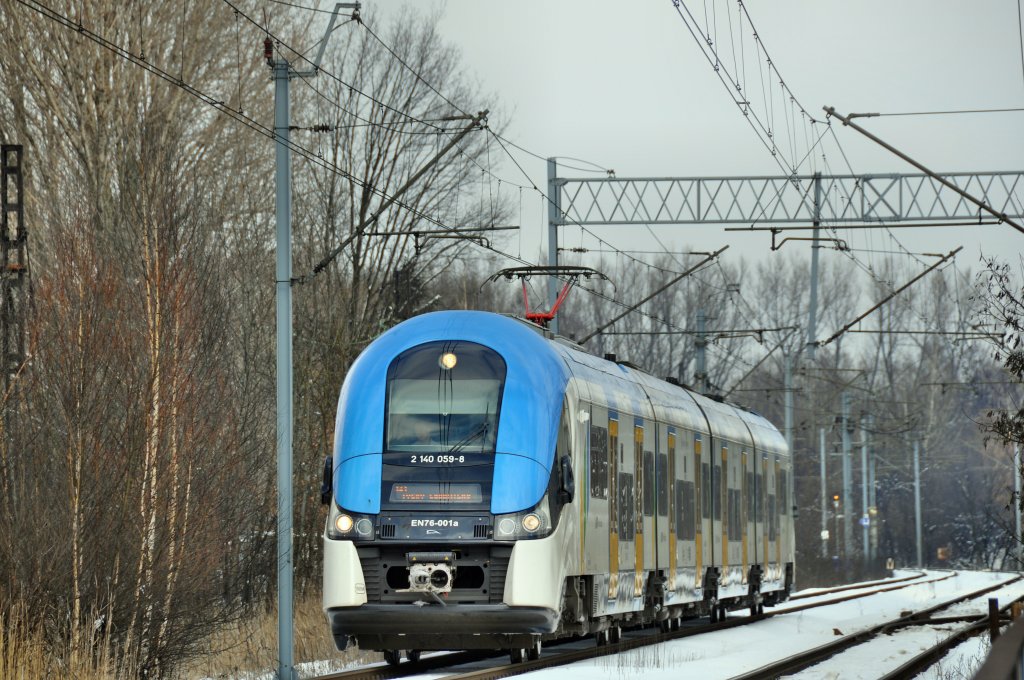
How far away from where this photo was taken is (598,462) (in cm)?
1962

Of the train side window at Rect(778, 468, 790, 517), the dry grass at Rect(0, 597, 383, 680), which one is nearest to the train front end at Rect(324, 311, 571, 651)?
the dry grass at Rect(0, 597, 383, 680)

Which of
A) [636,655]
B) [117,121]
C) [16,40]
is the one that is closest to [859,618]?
[636,655]

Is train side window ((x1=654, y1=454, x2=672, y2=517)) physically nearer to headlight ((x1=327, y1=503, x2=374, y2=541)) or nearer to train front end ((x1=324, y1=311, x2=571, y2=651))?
train front end ((x1=324, y1=311, x2=571, y2=651))

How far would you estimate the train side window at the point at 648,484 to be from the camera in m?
22.2

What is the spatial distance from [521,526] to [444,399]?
5.06 feet

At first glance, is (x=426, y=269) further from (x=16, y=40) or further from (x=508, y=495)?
(x=508, y=495)

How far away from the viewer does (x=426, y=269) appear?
42312 mm

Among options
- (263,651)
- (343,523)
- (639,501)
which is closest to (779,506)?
(639,501)

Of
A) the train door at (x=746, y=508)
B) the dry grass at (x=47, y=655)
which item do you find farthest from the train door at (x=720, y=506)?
the dry grass at (x=47, y=655)

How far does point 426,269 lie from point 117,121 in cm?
1035

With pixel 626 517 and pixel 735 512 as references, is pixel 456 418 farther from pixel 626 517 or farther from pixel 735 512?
pixel 735 512

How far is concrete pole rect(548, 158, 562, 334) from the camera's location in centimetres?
3341

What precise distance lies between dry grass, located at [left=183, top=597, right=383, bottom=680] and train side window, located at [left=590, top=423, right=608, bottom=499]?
11.3ft

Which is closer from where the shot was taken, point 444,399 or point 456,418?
point 456,418
